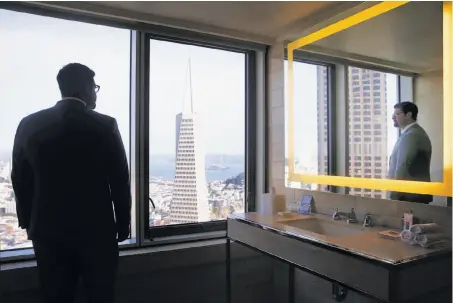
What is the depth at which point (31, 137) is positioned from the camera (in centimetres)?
158

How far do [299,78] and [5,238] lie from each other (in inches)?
78.4

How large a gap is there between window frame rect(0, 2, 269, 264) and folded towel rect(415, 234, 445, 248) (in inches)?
51.6

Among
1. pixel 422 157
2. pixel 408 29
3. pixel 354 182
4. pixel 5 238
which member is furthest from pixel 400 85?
pixel 5 238

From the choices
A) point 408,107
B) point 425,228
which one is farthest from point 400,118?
point 425,228

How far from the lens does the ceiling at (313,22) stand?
5.21ft

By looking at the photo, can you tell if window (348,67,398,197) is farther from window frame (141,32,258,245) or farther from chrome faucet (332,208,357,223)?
window frame (141,32,258,245)

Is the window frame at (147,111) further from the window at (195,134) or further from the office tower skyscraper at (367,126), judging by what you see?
the office tower skyscraper at (367,126)

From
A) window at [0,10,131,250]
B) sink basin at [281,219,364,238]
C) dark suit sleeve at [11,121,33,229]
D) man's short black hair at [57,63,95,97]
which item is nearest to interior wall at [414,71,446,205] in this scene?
sink basin at [281,219,364,238]

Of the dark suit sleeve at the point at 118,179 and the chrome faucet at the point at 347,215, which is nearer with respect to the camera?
the dark suit sleeve at the point at 118,179

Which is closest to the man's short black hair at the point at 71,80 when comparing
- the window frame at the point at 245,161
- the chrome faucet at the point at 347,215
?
the window frame at the point at 245,161

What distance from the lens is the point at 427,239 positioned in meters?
1.38

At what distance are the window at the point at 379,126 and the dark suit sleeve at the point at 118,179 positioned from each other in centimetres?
119

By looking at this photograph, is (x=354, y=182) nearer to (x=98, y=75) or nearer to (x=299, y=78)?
(x=299, y=78)

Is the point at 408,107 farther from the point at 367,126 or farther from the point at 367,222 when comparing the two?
the point at 367,222
